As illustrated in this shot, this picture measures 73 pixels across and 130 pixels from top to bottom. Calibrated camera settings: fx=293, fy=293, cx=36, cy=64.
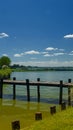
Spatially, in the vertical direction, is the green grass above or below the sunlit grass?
above

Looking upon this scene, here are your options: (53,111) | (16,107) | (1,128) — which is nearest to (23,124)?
(1,128)

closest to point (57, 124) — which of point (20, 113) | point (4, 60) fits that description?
point (20, 113)

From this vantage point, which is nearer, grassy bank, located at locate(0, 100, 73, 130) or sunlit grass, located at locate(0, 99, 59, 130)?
grassy bank, located at locate(0, 100, 73, 130)

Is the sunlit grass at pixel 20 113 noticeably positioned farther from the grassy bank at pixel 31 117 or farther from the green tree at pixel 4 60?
the green tree at pixel 4 60

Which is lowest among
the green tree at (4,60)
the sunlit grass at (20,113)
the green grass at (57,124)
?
the sunlit grass at (20,113)

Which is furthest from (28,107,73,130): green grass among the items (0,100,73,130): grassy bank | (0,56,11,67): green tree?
(0,56,11,67): green tree

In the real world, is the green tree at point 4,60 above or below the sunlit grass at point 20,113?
above

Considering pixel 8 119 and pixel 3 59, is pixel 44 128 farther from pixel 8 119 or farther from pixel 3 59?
pixel 3 59

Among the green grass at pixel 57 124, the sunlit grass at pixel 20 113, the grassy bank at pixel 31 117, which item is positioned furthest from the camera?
the sunlit grass at pixel 20 113

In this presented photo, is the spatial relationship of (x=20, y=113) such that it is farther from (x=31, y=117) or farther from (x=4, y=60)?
(x=4, y=60)

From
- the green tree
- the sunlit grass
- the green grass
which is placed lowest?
the sunlit grass

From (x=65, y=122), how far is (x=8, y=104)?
17174 mm

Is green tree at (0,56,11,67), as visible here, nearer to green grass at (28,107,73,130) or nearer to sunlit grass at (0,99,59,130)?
sunlit grass at (0,99,59,130)

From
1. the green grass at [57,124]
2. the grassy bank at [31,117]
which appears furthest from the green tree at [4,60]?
the green grass at [57,124]
